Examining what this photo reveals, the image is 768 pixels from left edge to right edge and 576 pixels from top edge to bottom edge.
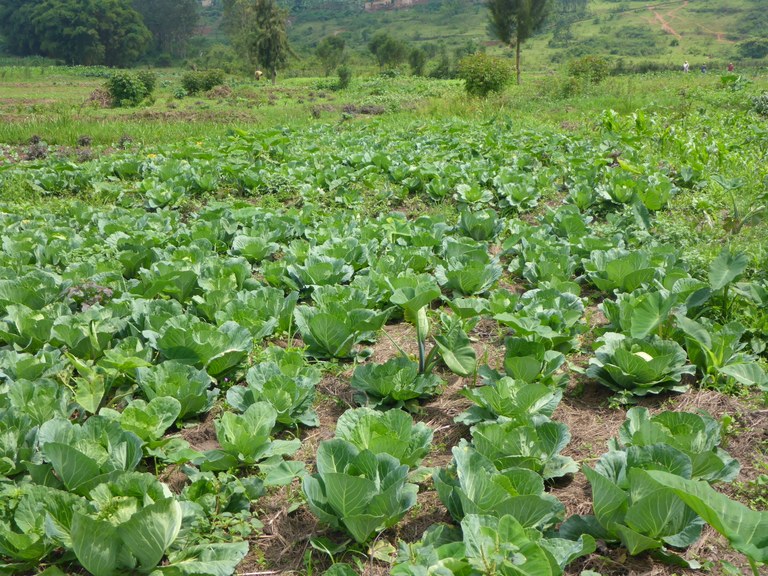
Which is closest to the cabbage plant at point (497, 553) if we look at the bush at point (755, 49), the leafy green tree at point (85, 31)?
A: the bush at point (755, 49)

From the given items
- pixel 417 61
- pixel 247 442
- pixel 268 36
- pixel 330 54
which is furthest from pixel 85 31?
pixel 247 442

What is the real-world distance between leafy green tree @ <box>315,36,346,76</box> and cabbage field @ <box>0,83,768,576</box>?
151 ft

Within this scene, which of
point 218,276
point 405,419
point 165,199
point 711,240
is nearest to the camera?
point 405,419

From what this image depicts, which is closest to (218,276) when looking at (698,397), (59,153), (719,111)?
(698,397)

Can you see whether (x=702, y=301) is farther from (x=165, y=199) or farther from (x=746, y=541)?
(x=165, y=199)

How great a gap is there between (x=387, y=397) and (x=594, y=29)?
334 feet

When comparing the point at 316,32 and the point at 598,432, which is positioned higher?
the point at 316,32

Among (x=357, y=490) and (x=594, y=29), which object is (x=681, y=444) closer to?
(x=357, y=490)

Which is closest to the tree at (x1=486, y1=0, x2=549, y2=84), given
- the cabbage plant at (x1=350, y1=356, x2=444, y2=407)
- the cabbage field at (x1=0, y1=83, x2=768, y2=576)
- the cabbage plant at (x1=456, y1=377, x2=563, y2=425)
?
the cabbage field at (x1=0, y1=83, x2=768, y2=576)

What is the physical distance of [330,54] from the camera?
50500 millimetres

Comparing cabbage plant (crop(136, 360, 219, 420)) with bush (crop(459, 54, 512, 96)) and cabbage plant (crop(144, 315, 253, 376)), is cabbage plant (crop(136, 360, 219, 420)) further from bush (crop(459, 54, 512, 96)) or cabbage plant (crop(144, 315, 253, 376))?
bush (crop(459, 54, 512, 96))

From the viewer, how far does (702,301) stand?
3.22 meters

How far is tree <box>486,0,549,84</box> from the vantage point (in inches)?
1270

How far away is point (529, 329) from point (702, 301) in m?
1.05
